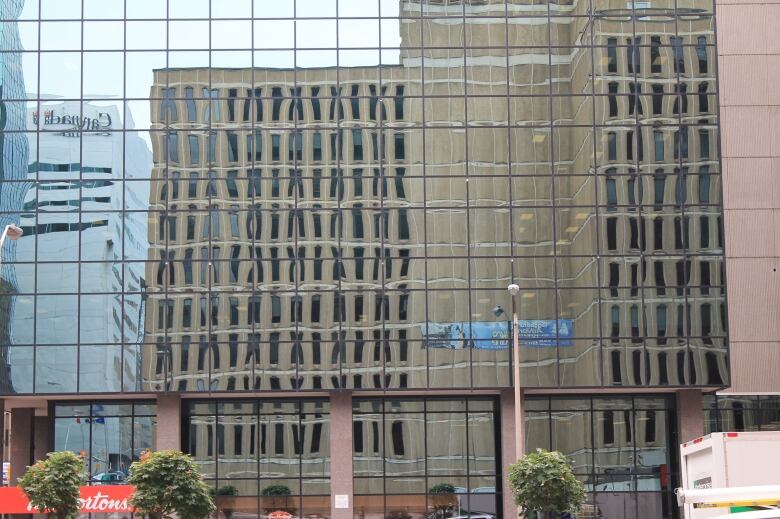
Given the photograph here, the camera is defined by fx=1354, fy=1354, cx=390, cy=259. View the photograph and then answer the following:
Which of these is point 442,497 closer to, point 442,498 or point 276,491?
point 442,498

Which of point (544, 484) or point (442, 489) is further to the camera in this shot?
point (442, 489)

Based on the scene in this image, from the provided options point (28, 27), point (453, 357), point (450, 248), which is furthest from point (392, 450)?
point (28, 27)

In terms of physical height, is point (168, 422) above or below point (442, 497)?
above

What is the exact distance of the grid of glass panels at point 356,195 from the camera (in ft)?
165

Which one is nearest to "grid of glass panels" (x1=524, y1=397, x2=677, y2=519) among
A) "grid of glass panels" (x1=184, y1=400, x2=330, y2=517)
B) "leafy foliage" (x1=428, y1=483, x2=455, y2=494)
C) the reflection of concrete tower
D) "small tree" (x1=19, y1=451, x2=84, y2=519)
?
"leafy foliage" (x1=428, y1=483, x2=455, y2=494)

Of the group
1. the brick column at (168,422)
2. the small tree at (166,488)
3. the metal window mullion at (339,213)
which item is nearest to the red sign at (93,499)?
the brick column at (168,422)

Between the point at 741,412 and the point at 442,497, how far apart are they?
13.3 metres

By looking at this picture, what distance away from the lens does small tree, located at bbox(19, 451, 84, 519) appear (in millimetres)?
41562

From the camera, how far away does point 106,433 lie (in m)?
53.6

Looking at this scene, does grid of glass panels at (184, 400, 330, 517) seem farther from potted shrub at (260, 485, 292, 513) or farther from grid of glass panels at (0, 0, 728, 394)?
grid of glass panels at (0, 0, 728, 394)

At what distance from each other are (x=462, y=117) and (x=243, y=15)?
30.3 ft

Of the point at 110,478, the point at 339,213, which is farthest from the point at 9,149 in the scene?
the point at 110,478

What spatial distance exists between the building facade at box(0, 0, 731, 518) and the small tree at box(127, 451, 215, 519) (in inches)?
344

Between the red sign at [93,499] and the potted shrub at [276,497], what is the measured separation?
7.10 m
